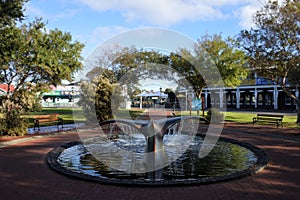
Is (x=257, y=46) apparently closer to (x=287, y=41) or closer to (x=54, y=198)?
(x=287, y=41)

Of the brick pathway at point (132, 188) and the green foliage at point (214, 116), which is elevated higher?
the green foliage at point (214, 116)

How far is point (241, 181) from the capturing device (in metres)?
6.71

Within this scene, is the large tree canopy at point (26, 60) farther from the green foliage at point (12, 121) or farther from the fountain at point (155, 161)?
the fountain at point (155, 161)

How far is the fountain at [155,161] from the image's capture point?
23.4 ft

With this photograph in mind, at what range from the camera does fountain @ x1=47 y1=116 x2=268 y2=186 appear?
7133mm

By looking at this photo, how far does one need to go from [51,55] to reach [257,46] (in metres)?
13.7

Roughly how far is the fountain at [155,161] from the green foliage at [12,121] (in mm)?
4735

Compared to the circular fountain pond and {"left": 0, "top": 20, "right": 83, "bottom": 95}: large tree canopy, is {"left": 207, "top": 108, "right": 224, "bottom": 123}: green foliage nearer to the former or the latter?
the circular fountain pond

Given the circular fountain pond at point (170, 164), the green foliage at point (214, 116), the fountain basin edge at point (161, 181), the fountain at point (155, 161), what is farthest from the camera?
the green foliage at point (214, 116)

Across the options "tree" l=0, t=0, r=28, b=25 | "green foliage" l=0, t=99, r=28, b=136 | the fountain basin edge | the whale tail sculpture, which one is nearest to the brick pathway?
the fountain basin edge

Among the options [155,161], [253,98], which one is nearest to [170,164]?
[155,161]

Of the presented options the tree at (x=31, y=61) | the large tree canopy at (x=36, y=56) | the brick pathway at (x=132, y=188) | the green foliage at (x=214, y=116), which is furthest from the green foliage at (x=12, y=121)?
the green foliage at (x=214, y=116)

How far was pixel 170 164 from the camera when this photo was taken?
856cm

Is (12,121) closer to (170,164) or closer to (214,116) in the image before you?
(170,164)
